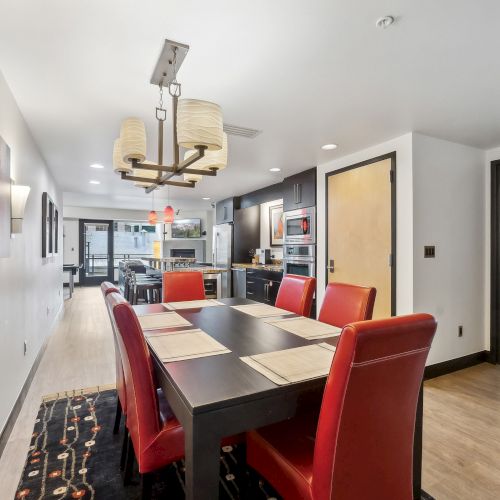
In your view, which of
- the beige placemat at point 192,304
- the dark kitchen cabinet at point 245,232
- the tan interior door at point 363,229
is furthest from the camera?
the dark kitchen cabinet at point 245,232

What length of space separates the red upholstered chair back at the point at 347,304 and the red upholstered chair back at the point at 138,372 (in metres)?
1.30

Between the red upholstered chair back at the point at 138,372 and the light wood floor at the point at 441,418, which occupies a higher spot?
the red upholstered chair back at the point at 138,372

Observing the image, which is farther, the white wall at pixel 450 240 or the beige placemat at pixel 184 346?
the white wall at pixel 450 240

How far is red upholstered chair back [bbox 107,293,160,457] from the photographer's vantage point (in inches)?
49.5

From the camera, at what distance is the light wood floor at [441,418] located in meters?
1.72

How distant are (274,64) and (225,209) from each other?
5331mm

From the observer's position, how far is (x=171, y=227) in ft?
34.4

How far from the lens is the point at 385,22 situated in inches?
61.1

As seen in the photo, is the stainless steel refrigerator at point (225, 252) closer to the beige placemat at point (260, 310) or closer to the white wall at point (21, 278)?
the white wall at point (21, 278)

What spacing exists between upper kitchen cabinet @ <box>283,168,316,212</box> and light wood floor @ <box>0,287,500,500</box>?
2557 mm

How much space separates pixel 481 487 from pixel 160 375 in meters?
1.73

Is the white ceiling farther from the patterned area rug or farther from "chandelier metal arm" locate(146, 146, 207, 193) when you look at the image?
the patterned area rug

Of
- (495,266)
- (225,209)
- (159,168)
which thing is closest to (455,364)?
(495,266)

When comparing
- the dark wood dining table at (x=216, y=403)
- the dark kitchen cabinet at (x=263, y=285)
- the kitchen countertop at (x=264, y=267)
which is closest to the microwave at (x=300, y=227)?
the kitchen countertop at (x=264, y=267)
